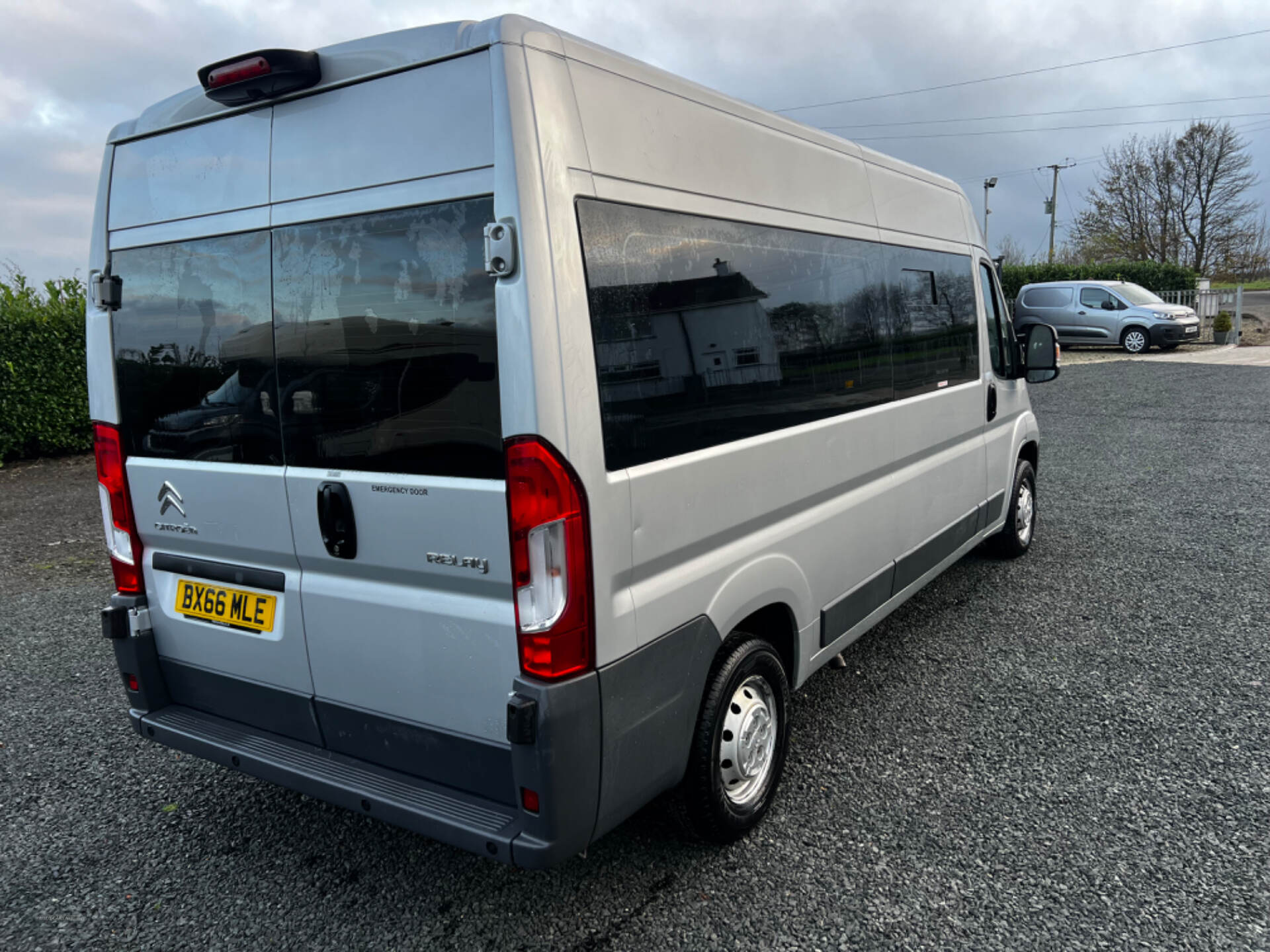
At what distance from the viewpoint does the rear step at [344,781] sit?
7.61 feet

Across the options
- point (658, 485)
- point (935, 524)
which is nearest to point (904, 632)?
point (935, 524)

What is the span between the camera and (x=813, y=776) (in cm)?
338

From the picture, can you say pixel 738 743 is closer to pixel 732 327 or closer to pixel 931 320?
pixel 732 327

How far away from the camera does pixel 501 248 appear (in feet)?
6.93

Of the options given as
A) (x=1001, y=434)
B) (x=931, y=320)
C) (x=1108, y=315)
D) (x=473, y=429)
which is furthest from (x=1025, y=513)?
(x=1108, y=315)

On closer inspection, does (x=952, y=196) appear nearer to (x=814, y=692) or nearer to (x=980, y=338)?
(x=980, y=338)

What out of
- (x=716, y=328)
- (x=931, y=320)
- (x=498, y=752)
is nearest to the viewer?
(x=498, y=752)

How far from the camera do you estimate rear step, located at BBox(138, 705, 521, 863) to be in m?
2.32

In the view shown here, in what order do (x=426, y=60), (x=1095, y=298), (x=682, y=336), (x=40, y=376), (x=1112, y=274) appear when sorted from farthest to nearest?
(x=1112, y=274) → (x=1095, y=298) → (x=40, y=376) → (x=682, y=336) → (x=426, y=60)

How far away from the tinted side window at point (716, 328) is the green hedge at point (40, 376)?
1056cm

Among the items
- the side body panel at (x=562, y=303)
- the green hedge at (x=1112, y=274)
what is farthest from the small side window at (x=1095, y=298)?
the side body panel at (x=562, y=303)

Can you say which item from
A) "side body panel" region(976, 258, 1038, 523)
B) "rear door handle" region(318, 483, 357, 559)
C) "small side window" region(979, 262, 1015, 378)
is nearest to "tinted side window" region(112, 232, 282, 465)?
"rear door handle" region(318, 483, 357, 559)

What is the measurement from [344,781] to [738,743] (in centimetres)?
124

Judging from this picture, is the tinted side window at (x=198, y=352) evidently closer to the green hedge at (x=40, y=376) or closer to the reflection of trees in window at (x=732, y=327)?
the reflection of trees in window at (x=732, y=327)
